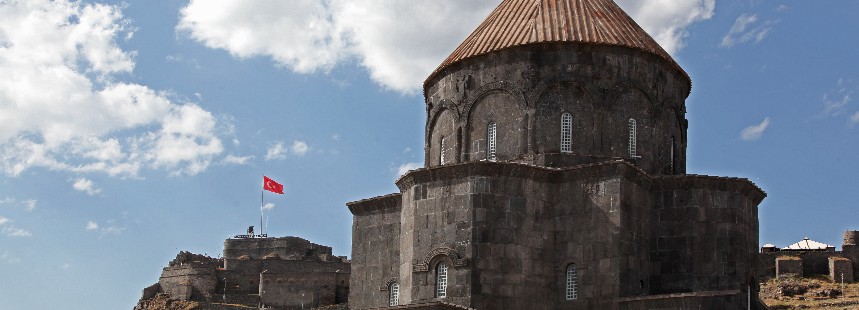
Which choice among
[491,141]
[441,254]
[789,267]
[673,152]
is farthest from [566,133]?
[789,267]

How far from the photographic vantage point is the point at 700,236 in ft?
72.1

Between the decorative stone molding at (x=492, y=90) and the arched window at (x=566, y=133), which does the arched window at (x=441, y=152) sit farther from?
the arched window at (x=566, y=133)

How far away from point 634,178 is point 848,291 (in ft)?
74.4

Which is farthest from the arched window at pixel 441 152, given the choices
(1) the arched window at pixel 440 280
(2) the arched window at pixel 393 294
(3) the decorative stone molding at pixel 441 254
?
(1) the arched window at pixel 440 280

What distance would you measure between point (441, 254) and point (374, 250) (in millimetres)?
3963

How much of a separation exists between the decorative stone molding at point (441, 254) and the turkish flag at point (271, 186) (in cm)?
3018

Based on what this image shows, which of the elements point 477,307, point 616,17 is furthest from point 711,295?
point 616,17

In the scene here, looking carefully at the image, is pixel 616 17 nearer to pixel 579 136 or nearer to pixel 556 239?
pixel 579 136

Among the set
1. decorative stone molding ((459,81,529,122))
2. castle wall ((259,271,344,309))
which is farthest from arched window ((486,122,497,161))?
castle wall ((259,271,344,309))

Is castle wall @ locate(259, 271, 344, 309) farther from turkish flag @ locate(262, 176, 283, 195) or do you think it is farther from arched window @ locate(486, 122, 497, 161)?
arched window @ locate(486, 122, 497, 161)

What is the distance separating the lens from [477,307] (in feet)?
68.3

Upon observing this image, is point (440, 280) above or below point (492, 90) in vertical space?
below

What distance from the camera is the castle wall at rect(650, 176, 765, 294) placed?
71.5 ft

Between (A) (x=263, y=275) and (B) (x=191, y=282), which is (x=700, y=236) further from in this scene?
(B) (x=191, y=282)
